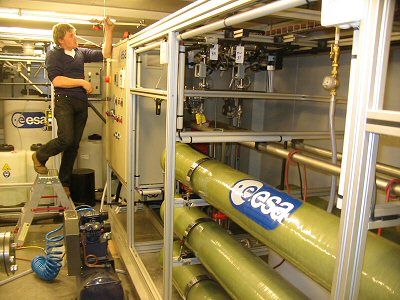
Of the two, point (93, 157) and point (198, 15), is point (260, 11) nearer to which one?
point (198, 15)

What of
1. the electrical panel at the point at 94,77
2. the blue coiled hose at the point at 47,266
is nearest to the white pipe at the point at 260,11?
the blue coiled hose at the point at 47,266

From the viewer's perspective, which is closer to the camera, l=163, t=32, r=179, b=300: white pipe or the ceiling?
l=163, t=32, r=179, b=300: white pipe

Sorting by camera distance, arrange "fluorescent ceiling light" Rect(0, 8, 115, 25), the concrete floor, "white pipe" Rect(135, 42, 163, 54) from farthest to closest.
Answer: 1. "fluorescent ceiling light" Rect(0, 8, 115, 25)
2. the concrete floor
3. "white pipe" Rect(135, 42, 163, 54)

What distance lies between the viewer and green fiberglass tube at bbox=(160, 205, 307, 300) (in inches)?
61.6

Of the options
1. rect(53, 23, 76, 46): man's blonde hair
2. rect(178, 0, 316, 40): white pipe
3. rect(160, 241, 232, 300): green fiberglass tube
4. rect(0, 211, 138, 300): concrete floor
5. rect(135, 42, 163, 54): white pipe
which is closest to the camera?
rect(178, 0, 316, 40): white pipe

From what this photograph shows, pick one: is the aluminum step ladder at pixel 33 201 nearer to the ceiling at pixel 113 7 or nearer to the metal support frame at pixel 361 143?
the ceiling at pixel 113 7

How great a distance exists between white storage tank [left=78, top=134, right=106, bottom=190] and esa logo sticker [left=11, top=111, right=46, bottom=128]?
0.57m

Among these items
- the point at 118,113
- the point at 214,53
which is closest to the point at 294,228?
the point at 214,53

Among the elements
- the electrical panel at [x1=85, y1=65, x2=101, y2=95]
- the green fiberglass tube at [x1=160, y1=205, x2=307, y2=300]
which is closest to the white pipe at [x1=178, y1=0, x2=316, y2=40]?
the green fiberglass tube at [x1=160, y1=205, x2=307, y2=300]

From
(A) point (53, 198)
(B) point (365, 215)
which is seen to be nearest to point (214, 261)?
(B) point (365, 215)

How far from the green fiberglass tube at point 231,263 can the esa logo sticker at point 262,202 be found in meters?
0.27

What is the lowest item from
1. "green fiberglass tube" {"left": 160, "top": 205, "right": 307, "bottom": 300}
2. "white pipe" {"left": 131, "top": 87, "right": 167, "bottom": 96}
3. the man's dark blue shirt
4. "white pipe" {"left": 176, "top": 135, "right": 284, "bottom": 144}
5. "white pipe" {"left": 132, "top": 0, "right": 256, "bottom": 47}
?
"green fiberglass tube" {"left": 160, "top": 205, "right": 307, "bottom": 300}

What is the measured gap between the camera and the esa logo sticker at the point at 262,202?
1.47 metres

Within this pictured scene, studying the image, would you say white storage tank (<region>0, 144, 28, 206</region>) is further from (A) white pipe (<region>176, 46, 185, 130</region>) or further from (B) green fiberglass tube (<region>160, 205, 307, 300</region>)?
(A) white pipe (<region>176, 46, 185, 130</region>)
